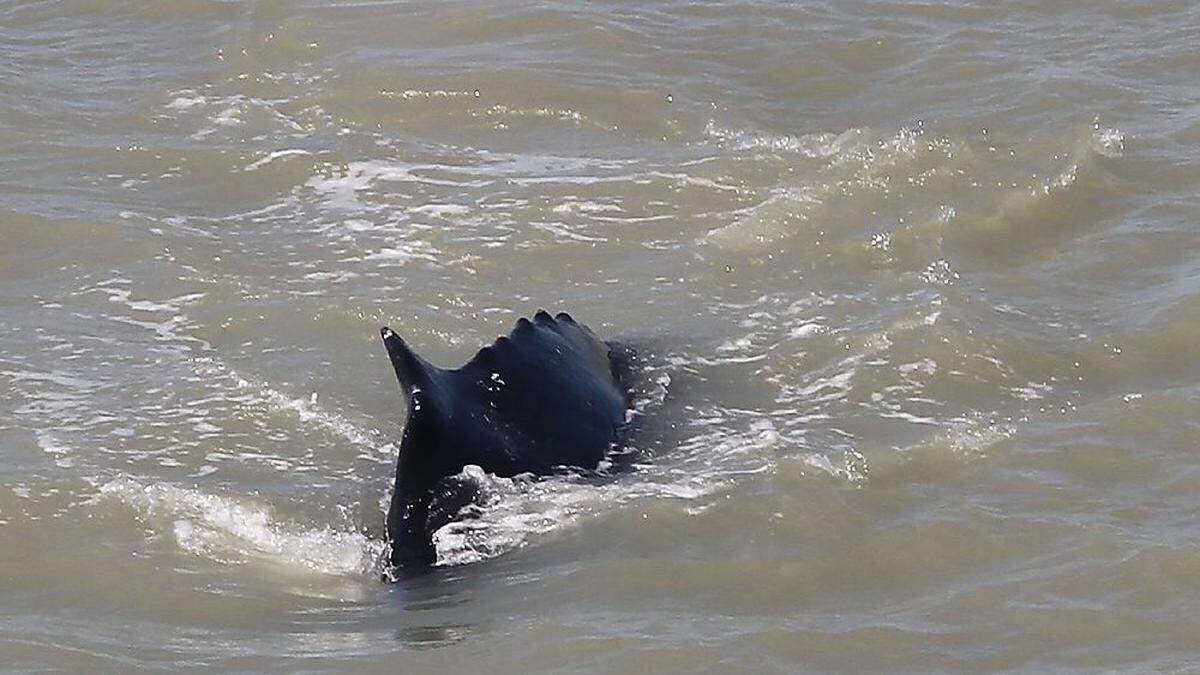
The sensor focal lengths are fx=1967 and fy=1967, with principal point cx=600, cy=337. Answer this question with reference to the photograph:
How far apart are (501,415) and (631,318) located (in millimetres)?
2496

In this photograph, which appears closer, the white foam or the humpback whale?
the humpback whale

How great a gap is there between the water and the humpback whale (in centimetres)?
14

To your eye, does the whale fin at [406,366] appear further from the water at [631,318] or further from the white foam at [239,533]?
the white foam at [239,533]

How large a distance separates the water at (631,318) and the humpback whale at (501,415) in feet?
0.46

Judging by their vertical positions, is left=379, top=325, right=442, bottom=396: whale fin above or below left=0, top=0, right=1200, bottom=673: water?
above

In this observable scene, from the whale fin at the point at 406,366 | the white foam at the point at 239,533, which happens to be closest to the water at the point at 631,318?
the white foam at the point at 239,533

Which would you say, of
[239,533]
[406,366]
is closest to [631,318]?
[239,533]

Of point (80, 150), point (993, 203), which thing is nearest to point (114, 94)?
point (80, 150)

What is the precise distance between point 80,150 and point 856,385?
577cm

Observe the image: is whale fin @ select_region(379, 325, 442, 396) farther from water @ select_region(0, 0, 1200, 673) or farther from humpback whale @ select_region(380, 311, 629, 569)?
water @ select_region(0, 0, 1200, 673)

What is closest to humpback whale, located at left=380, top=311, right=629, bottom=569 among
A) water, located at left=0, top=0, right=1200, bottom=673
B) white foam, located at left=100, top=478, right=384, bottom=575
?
water, located at left=0, top=0, right=1200, bottom=673

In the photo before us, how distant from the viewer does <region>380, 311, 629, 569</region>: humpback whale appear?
6480mm

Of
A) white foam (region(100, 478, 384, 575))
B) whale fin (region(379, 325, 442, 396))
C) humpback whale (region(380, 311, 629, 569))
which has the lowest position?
white foam (region(100, 478, 384, 575))

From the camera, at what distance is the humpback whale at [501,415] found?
6480 mm
